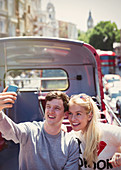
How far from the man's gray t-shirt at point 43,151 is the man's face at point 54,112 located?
134 mm

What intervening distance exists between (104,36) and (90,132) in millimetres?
57662

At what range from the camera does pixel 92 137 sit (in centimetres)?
220

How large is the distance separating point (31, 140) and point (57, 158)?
307 mm

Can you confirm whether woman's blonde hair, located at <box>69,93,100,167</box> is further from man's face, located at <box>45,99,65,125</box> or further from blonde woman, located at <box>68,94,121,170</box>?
man's face, located at <box>45,99,65,125</box>

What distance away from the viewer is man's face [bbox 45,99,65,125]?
2209mm

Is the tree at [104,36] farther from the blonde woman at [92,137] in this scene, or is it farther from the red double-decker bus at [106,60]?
the blonde woman at [92,137]

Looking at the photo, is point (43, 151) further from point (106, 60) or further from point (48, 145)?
point (106, 60)

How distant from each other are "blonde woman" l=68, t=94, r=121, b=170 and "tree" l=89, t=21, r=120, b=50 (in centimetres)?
5561

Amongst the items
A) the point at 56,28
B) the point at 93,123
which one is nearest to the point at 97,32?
the point at 56,28

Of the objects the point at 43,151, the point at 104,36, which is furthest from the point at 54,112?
the point at 104,36

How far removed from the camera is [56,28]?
105 m

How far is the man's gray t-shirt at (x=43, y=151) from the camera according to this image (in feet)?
7.09

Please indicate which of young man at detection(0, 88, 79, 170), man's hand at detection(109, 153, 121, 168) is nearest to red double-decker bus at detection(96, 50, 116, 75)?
young man at detection(0, 88, 79, 170)

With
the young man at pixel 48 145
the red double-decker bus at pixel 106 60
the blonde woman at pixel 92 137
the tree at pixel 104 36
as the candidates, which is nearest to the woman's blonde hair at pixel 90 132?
the blonde woman at pixel 92 137
